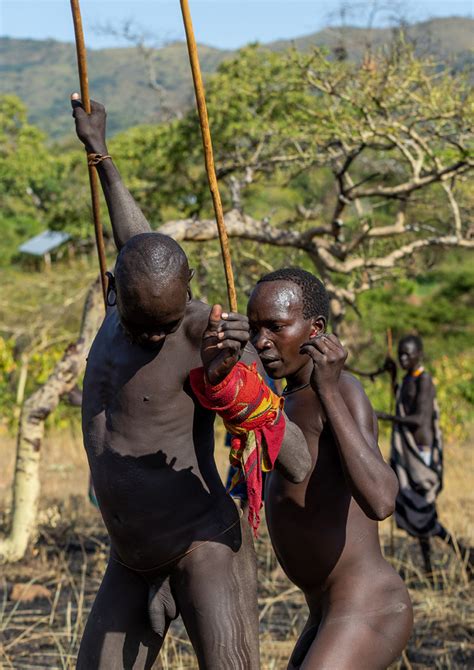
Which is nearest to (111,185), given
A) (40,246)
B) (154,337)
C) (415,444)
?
(154,337)

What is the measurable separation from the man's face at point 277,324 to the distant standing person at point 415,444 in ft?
13.4

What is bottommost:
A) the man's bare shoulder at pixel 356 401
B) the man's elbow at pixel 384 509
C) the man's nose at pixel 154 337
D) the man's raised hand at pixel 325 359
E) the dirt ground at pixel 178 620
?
the dirt ground at pixel 178 620

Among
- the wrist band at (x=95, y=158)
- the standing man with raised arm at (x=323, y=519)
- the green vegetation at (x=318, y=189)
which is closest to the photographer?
the standing man with raised arm at (x=323, y=519)

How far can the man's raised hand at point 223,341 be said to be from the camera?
2.53 meters

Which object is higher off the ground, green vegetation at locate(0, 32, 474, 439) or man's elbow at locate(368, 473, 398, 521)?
man's elbow at locate(368, 473, 398, 521)

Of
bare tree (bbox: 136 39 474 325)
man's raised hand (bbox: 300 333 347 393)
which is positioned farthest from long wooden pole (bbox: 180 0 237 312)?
bare tree (bbox: 136 39 474 325)

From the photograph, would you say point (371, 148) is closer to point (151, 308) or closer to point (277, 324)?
point (277, 324)

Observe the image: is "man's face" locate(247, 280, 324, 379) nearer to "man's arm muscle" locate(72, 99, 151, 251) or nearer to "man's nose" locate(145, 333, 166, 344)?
"man's nose" locate(145, 333, 166, 344)

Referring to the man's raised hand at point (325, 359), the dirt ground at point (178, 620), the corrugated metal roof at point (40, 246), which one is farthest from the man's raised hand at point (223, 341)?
the corrugated metal roof at point (40, 246)

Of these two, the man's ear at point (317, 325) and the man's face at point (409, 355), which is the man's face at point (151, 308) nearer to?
the man's ear at point (317, 325)

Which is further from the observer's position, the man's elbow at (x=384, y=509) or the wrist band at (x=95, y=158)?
the wrist band at (x=95, y=158)

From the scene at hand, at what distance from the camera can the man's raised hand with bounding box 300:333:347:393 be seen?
109 inches

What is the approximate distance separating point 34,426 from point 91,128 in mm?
3615

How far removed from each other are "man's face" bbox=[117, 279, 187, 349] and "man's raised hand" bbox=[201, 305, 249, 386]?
285 mm
